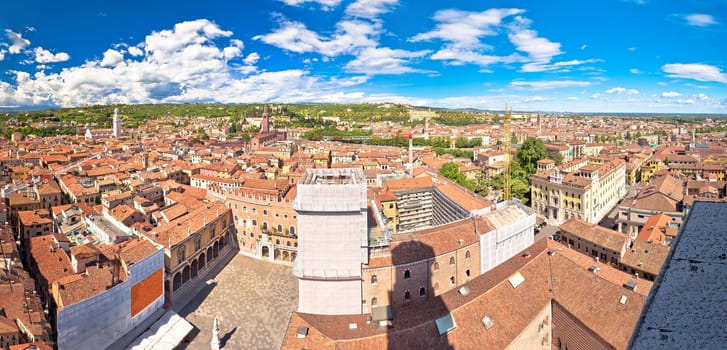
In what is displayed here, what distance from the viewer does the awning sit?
1852 cm

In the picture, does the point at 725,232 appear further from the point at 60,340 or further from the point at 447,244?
the point at 60,340

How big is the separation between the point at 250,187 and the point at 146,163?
66.4 feet

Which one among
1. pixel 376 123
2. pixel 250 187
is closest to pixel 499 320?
pixel 250 187

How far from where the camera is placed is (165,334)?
19156mm

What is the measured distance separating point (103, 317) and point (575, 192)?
32916mm

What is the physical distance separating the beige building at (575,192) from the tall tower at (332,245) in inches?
934

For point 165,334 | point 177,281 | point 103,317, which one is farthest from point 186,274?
point 103,317

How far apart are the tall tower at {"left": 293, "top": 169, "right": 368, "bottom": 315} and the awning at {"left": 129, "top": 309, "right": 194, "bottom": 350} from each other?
5.71m

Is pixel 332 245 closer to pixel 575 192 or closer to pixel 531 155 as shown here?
pixel 575 192

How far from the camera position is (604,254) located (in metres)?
23.8

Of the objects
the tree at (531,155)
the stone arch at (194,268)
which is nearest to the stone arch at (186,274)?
the stone arch at (194,268)

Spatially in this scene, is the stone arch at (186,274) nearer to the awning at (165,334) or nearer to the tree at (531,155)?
the awning at (165,334)

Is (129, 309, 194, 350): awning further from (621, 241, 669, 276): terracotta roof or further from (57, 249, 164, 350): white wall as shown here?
(621, 241, 669, 276): terracotta roof

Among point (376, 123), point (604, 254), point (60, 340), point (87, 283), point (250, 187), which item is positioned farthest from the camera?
point (376, 123)
